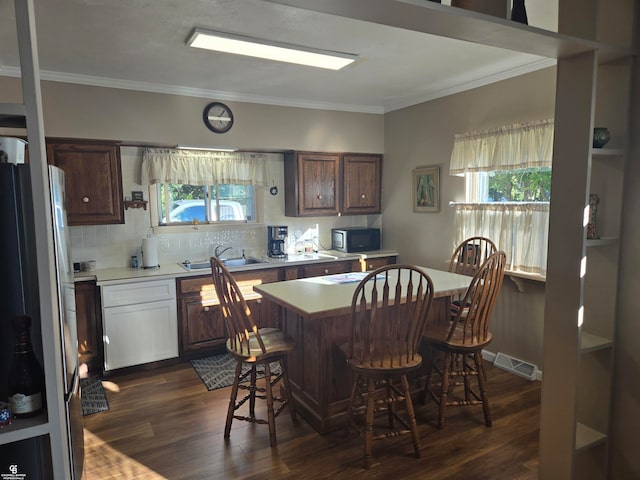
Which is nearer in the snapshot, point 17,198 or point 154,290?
point 17,198

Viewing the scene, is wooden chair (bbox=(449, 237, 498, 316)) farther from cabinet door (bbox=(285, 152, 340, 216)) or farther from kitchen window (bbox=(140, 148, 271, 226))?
kitchen window (bbox=(140, 148, 271, 226))

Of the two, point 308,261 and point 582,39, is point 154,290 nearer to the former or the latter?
point 308,261

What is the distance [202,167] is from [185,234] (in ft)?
2.34

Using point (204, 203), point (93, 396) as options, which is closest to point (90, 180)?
point (204, 203)

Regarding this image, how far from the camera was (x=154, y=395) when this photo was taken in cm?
330

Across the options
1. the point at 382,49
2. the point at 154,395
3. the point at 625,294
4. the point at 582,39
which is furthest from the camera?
the point at 154,395

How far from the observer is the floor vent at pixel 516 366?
11.5 ft

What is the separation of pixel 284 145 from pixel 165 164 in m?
1.23

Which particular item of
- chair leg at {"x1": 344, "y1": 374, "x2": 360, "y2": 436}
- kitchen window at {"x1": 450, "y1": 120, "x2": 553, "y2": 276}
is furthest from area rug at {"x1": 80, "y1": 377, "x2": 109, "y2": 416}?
kitchen window at {"x1": 450, "y1": 120, "x2": 553, "y2": 276}

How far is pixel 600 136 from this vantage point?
1.85 metres

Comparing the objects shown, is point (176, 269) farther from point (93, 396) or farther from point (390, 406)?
point (390, 406)

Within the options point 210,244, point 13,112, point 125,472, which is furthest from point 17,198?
point 210,244

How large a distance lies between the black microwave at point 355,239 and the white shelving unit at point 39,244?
3975 mm

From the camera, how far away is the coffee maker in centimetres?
475
